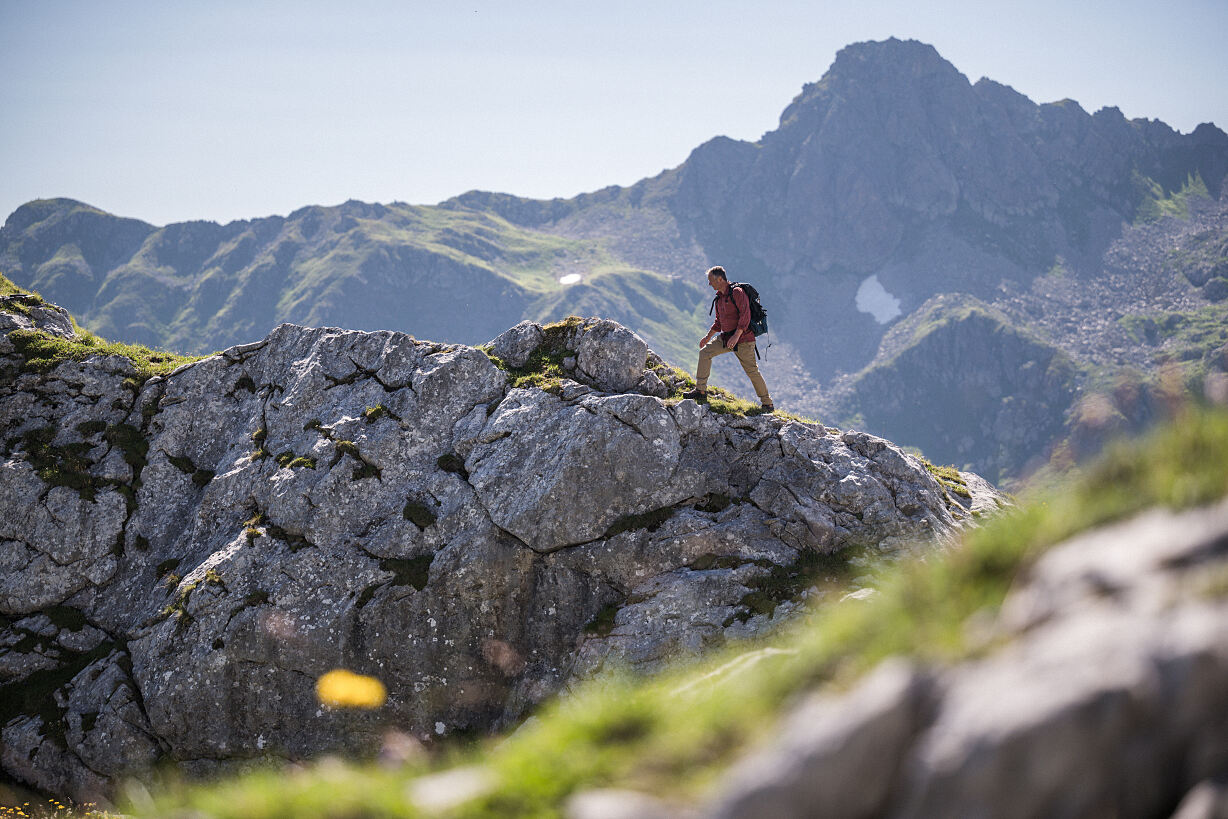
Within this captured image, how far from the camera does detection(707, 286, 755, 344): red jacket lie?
→ 2534 cm

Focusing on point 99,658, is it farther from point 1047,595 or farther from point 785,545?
point 1047,595

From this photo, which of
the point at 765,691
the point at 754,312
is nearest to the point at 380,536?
the point at 754,312

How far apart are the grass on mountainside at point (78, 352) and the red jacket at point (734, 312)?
2144 centimetres

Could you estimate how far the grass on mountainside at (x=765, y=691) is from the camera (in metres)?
6.72

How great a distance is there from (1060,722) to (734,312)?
21151 mm

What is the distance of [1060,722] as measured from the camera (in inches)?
212

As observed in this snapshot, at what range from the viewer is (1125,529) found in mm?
6730

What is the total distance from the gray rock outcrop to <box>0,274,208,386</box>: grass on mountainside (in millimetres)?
30188

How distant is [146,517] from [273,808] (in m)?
22.4

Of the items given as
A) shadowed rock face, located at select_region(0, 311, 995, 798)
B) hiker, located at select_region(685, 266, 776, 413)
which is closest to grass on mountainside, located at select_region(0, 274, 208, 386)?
shadowed rock face, located at select_region(0, 311, 995, 798)

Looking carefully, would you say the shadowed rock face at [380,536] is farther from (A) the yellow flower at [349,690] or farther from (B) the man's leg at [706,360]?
(B) the man's leg at [706,360]

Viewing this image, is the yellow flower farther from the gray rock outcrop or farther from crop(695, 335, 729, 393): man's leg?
the gray rock outcrop

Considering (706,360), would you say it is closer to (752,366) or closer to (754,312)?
(752,366)

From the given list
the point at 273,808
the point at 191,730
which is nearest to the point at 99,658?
the point at 191,730
